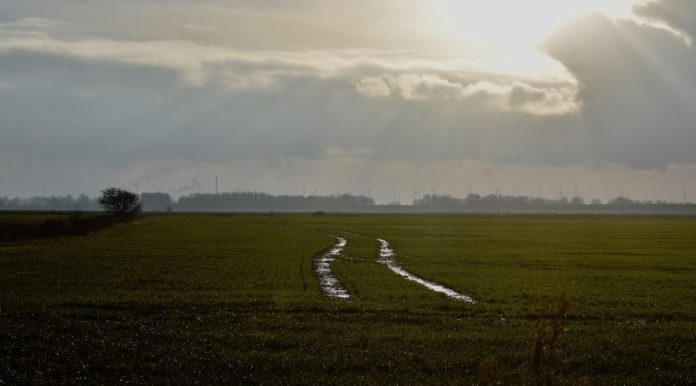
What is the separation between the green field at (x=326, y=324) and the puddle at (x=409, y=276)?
880 mm

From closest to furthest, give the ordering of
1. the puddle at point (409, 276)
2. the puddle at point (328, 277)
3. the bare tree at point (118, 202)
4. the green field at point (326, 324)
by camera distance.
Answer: the green field at point (326, 324)
the puddle at point (409, 276)
the puddle at point (328, 277)
the bare tree at point (118, 202)

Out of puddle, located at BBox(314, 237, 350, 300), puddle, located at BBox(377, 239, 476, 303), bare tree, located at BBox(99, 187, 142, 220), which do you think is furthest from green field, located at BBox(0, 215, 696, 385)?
bare tree, located at BBox(99, 187, 142, 220)

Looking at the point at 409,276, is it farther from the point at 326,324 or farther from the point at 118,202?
the point at 118,202

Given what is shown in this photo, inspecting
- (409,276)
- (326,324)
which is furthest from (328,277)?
(326,324)

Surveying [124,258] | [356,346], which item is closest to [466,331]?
[356,346]

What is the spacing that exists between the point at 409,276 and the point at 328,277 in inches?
227

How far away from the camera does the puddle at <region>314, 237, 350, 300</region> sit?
36856 mm

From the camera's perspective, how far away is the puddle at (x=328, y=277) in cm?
3686

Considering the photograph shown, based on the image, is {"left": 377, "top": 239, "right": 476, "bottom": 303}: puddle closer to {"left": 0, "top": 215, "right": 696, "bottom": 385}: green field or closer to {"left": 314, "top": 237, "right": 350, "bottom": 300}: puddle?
{"left": 0, "top": 215, "right": 696, "bottom": 385}: green field

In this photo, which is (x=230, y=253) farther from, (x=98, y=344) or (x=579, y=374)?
(x=579, y=374)

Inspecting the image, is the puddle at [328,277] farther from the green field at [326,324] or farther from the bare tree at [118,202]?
the bare tree at [118,202]

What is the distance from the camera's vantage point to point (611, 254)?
6894cm

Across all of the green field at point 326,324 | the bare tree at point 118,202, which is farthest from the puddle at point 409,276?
the bare tree at point 118,202

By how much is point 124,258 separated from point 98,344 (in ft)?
125
